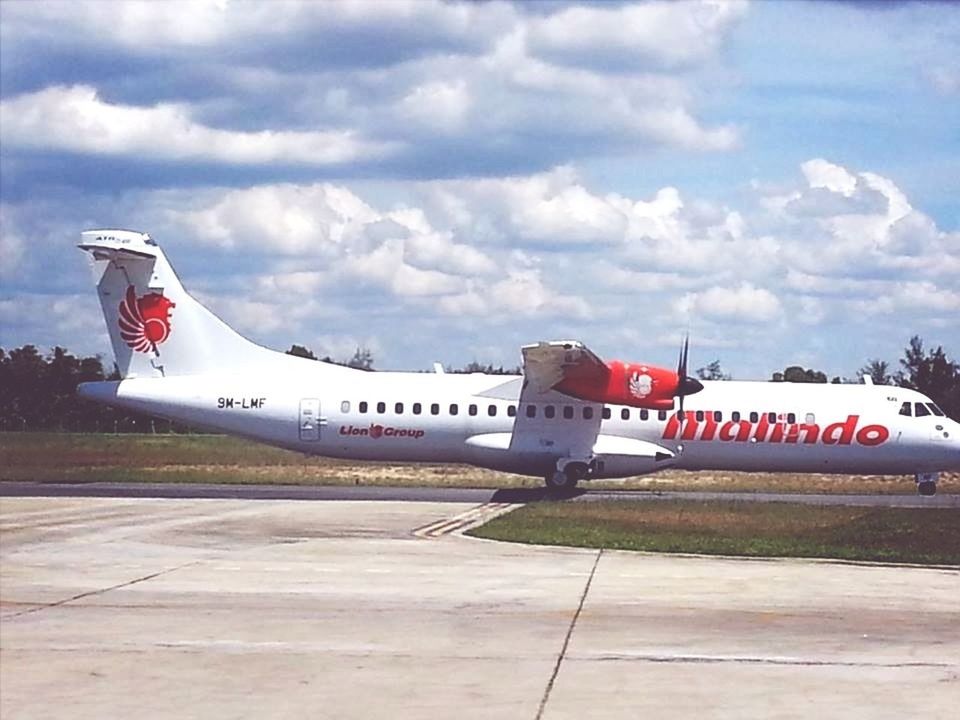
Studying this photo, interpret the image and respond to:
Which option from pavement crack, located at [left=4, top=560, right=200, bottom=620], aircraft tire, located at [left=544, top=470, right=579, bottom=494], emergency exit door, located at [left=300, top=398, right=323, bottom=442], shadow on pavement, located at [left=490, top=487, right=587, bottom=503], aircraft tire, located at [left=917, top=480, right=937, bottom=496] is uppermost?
emergency exit door, located at [left=300, top=398, right=323, bottom=442]

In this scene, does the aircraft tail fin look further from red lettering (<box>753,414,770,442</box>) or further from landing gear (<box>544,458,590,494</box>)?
red lettering (<box>753,414,770,442</box>)

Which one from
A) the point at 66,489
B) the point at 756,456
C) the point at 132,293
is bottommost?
the point at 66,489

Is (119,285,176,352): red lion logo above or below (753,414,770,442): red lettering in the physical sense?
above

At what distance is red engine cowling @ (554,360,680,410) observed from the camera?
105ft

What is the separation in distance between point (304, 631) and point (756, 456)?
23.7 m

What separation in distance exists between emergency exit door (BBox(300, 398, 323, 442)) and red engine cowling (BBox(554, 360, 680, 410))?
6400 mm

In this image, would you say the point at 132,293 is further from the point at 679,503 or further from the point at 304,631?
the point at 304,631

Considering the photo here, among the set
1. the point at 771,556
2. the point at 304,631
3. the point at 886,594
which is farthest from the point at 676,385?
the point at 304,631

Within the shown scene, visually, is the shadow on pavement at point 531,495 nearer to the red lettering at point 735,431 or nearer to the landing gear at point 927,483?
the red lettering at point 735,431

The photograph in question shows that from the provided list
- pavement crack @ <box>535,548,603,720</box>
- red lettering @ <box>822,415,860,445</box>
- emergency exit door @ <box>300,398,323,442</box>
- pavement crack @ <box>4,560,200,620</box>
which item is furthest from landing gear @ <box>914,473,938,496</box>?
pavement crack @ <box>4,560,200,620</box>

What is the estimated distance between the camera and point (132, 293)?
33.7 metres

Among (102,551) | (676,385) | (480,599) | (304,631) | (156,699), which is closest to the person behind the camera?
(156,699)

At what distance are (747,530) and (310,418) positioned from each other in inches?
551

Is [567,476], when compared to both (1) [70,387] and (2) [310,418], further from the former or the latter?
(1) [70,387]
